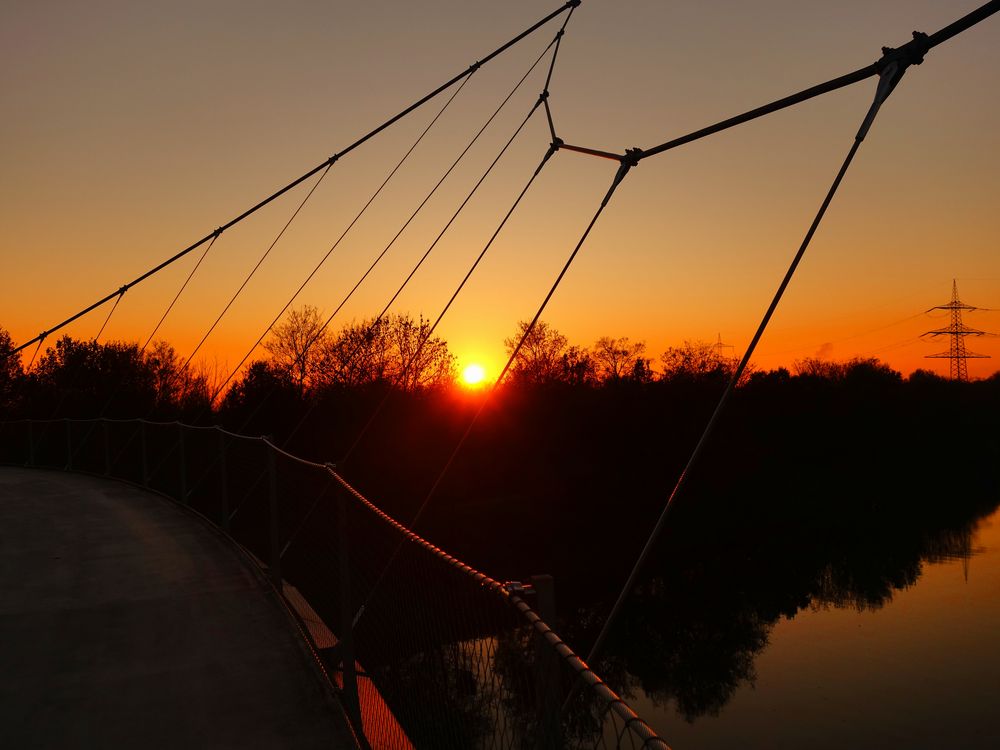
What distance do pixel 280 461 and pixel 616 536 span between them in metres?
33.4

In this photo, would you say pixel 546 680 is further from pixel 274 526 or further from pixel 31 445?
pixel 31 445

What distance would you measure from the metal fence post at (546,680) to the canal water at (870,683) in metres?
20.4

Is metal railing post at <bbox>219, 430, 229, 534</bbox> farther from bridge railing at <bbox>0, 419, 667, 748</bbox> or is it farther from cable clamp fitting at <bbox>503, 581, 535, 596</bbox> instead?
Answer: cable clamp fitting at <bbox>503, 581, 535, 596</bbox>

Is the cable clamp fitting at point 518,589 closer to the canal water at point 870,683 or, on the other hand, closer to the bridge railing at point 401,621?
the bridge railing at point 401,621

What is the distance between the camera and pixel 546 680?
6.75 ft

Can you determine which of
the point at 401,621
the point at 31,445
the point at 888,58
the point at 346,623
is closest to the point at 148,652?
the point at 346,623

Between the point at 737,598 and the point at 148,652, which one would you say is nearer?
the point at 148,652

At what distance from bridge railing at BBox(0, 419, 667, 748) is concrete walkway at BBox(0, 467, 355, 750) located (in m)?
0.23

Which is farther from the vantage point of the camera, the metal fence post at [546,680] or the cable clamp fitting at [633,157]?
the cable clamp fitting at [633,157]

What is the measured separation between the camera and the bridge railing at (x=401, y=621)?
2162 millimetres

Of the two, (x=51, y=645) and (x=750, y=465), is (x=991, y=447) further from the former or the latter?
(x=51, y=645)

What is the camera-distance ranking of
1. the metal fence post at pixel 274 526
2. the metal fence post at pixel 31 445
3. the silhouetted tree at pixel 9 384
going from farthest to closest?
the silhouetted tree at pixel 9 384 < the metal fence post at pixel 31 445 < the metal fence post at pixel 274 526

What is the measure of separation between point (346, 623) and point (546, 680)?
7.87 feet

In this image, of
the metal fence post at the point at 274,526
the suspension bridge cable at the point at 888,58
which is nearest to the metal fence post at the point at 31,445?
the metal fence post at the point at 274,526
